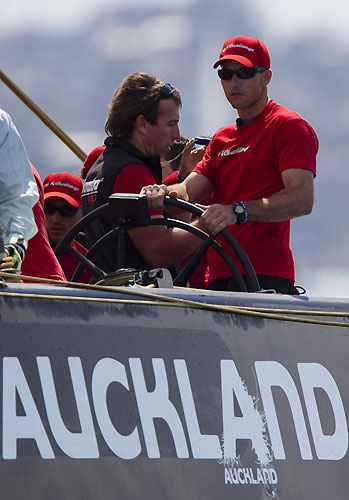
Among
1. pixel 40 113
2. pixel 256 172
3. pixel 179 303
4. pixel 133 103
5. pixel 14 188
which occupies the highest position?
pixel 40 113

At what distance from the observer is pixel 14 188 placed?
3303 mm

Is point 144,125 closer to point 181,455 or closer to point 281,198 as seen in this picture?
point 281,198

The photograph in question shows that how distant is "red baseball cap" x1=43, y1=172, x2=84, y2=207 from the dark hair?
66 centimetres

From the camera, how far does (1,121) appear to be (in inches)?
134

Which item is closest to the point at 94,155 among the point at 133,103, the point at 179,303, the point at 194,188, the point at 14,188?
the point at 133,103

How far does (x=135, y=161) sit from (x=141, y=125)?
0.27 metres

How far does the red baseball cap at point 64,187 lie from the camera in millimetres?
5148

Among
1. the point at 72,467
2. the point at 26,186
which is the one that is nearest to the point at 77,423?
the point at 72,467

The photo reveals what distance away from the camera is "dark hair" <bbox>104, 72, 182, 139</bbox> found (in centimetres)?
448

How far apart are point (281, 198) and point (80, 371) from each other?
4.90 feet

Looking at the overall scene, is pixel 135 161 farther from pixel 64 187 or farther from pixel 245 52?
pixel 64 187

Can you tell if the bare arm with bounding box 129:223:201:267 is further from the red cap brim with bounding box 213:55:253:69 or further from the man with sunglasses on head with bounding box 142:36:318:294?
the red cap brim with bounding box 213:55:253:69

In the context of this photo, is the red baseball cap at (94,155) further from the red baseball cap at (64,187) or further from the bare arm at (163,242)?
the bare arm at (163,242)

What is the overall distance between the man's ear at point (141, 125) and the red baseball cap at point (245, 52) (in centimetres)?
36
